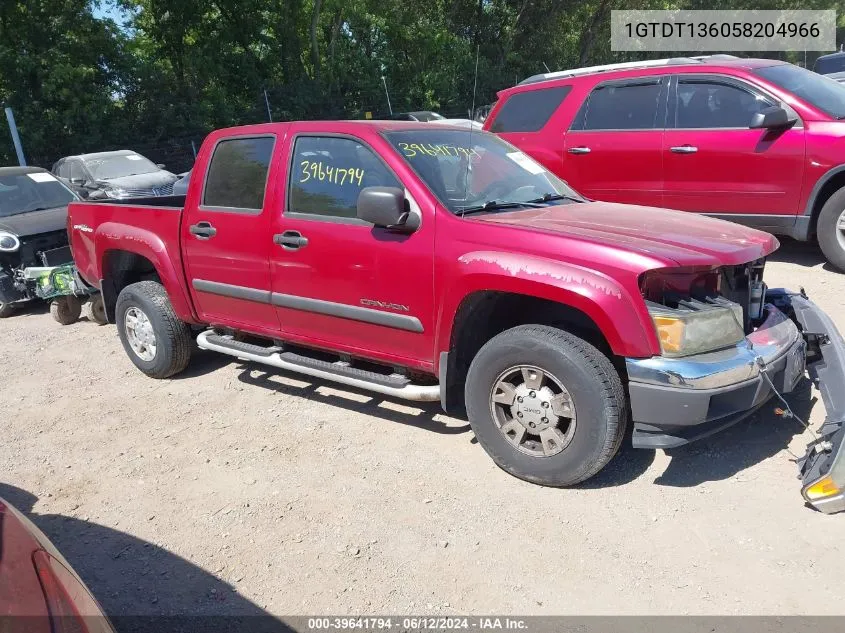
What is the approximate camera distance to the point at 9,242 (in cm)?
766

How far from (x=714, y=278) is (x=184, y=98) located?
21078 mm

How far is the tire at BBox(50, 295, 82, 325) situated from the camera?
24.3ft

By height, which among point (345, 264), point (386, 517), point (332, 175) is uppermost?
point (332, 175)

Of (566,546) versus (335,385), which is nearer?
(566,546)

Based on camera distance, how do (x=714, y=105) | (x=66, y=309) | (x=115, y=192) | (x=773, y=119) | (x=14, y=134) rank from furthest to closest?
1. (x=14, y=134)
2. (x=115, y=192)
3. (x=66, y=309)
4. (x=714, y=105)
5. (x=773, y=119)

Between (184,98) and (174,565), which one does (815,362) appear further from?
(184,98)

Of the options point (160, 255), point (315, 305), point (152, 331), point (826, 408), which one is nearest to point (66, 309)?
point (152, 331)

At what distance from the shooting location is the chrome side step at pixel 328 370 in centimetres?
392

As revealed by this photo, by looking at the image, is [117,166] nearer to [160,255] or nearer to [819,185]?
[160,255]

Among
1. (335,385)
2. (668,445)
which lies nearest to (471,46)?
(335,385)

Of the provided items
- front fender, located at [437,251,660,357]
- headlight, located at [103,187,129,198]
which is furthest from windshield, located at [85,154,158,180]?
front fender, located at [437,251,660,357]

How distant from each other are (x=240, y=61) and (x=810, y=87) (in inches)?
805

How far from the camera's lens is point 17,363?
6375 millimetres

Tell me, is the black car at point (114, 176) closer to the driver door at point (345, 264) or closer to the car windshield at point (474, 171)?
the driver door at point (345, 264)
